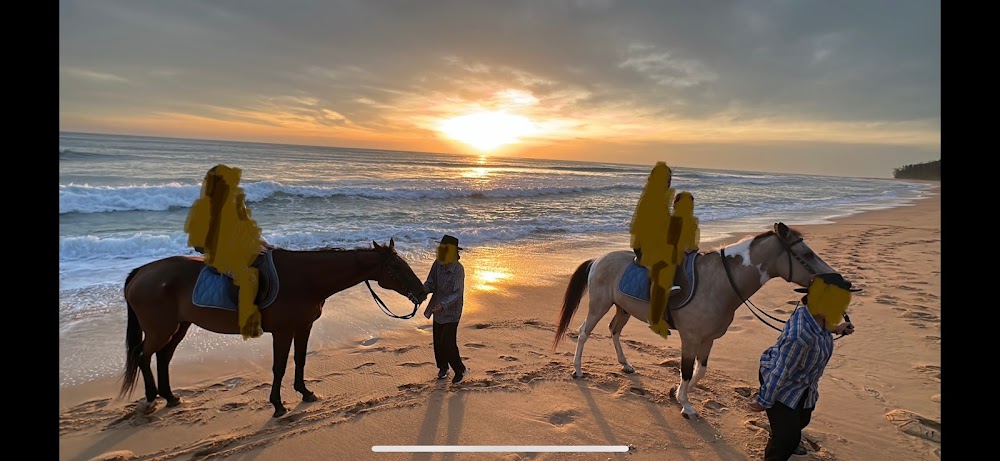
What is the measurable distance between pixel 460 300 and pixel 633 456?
205 centimetres

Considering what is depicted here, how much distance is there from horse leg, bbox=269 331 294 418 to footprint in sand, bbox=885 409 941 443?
203 inches

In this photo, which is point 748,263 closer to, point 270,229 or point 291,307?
point 291,307

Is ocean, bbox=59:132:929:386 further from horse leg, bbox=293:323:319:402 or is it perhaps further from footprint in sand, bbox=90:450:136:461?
→ footprint in sand, bbox=90:450:136:461

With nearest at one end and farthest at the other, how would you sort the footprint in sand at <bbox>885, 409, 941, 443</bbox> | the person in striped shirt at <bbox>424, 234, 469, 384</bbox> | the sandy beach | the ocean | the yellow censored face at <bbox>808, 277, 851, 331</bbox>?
the yellow censored face at <bbox>808, 277, 851, 331</bbox>
the sandy beach
the footprint in sand at <bbox>885, 409, 941, 443</bbox>
the person in striped shirt at <bbox>424, 234, 469, 384</bbox>
the ocean

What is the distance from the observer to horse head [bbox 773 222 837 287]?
11.1ft

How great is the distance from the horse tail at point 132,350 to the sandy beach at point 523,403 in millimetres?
222

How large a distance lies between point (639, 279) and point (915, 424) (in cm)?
244

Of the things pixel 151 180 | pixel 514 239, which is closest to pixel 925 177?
pixel 514 239

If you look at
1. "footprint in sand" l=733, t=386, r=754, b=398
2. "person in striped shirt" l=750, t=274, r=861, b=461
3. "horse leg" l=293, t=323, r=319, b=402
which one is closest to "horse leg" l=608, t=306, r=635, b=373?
"footprint in sand" l=733, t=386, r=754, b=398

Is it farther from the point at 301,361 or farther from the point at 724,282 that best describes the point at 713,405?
the point at 301,361

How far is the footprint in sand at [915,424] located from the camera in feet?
11.1

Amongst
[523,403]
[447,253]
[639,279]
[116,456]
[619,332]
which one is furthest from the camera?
[619,332]

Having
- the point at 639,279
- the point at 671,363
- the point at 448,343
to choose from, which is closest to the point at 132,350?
the point at 448,343

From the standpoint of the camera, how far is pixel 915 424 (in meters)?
3.52
